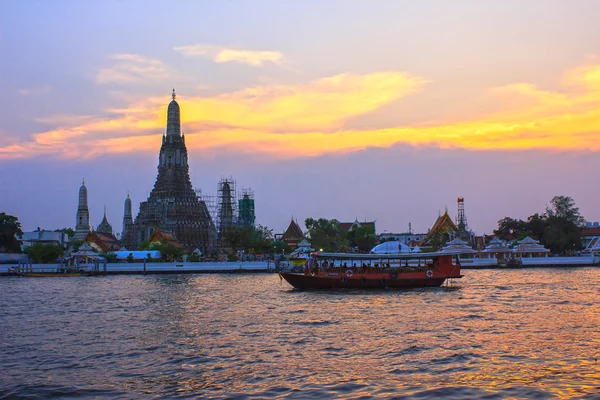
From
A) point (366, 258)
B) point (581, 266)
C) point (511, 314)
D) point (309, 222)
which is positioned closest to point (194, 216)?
point (309, 222)

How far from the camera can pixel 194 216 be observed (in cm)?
10550

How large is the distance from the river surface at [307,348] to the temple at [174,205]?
6702 centimetres

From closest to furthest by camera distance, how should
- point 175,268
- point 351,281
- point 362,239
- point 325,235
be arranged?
point 351,281, point 175,268, point 325,235, point 362,239

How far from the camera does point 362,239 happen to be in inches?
4245

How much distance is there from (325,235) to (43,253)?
123 ft

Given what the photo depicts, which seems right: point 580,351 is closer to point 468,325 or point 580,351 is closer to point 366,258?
point 468,325

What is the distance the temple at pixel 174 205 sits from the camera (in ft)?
339

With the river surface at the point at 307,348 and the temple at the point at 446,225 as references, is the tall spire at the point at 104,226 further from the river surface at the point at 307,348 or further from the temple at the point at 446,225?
the river surface at the point at 307,348

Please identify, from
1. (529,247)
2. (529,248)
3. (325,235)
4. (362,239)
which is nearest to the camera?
(529,248)

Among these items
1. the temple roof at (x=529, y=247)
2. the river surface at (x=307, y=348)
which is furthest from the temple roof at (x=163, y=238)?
the river surface at (x=307, y=348)

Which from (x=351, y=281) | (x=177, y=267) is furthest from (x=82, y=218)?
(x=351, y=281)

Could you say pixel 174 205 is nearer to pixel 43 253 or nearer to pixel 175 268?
pixel 43 253

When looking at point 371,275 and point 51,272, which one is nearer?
point 371,275

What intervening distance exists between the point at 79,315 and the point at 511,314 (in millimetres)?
18726
